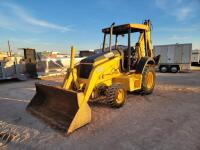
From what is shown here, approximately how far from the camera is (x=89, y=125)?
397 cm

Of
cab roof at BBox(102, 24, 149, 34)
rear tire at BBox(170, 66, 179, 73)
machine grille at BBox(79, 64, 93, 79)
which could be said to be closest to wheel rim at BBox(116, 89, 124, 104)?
machine grille at BBox(79, 64, 93, 79)

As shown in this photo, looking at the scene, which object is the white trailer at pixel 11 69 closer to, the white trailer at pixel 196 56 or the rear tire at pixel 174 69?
the rear tire at pixel 174 69

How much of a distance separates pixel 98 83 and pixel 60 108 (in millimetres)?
1327

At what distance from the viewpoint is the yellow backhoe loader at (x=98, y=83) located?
386cm

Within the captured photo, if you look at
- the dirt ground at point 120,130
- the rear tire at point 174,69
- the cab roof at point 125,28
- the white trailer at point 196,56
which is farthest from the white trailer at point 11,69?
the white trailer at point 196,56

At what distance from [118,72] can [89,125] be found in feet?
7.66

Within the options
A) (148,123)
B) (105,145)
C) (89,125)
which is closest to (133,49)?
(148,123)

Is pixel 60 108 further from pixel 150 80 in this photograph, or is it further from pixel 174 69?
pixel 174 69

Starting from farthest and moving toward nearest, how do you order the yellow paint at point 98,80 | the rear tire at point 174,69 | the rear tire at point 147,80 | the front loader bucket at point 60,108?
1. the rear tire at point 174,69
2. the rear tire at point 147,80
3. the yellow paint at point 98,80
4. the front loader bucket at point 60,108

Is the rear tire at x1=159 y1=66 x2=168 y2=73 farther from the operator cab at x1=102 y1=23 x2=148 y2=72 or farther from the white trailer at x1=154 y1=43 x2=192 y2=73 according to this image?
the operator cab at x1=102 y1=23 x2=148 y2=72

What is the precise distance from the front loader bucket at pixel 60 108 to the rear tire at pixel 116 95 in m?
1.04

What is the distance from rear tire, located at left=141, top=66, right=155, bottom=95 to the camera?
6.19m

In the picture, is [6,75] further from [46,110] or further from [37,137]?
[37,137]

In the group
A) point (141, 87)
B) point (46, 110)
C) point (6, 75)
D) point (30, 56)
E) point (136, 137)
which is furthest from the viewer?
point (30, 56)
